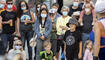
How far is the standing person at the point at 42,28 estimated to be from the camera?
Answer: 7.84 meters

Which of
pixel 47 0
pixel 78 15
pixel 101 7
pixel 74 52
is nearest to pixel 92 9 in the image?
pixel 78 15

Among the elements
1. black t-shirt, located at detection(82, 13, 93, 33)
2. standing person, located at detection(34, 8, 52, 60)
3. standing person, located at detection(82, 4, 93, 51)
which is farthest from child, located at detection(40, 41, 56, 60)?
black t-shirt, located at detection(82, 13, 93, 33)

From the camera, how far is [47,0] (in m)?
13.2

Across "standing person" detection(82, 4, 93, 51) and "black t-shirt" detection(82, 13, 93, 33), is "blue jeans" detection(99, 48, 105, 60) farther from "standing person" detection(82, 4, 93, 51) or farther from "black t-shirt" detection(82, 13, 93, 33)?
"black t-shirt" detection(82, 13, 93, 33)

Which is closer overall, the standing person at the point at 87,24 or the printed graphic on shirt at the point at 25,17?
the standing person at the point at 87,24

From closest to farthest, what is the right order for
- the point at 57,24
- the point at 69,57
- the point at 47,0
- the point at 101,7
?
the point at 101,7
the point at 69,57
the point at 57,24
the point at 47,0

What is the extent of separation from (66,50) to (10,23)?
2.07 meters

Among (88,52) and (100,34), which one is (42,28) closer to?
(88,52)

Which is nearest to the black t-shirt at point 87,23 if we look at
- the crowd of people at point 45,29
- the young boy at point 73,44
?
the crowd of people at point 45,29

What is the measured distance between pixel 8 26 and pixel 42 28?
3.79 ft

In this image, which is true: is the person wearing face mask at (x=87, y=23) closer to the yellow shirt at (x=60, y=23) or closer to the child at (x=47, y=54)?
the yellow shirt at (x=60, y=23)

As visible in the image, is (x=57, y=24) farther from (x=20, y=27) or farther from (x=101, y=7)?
(x=101, y=7)

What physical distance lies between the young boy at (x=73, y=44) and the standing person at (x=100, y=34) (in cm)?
258

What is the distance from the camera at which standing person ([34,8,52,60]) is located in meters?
7.84
